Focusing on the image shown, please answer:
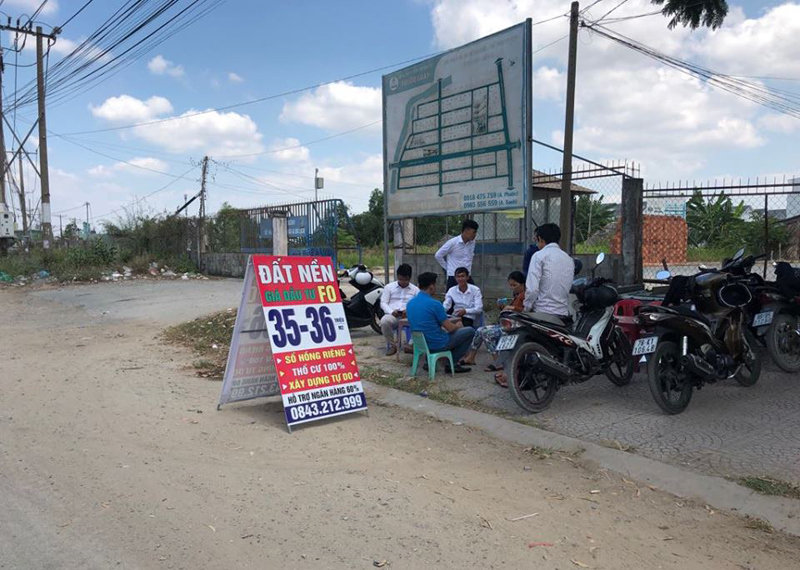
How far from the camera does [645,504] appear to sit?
12.8 feet

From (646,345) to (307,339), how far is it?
116 inches

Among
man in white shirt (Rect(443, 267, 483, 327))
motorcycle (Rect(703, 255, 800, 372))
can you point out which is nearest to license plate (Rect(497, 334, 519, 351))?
man in white shirt (Rect(443, 267, 483, 327))

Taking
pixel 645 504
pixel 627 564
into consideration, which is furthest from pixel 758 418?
pixel 627 564

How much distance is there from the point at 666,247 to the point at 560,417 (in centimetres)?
1024

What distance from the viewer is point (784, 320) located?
21.9 ft

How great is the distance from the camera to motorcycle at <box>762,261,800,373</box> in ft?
21.7

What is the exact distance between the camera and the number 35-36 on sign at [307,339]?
5578mm

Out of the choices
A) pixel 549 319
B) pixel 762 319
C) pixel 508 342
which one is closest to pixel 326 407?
pixel 508 342

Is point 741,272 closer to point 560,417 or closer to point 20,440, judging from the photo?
point 560,417

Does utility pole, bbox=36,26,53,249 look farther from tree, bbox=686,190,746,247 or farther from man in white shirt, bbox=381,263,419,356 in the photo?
tree, bbox=686,190,746,247

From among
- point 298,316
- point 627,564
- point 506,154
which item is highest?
point 506,154

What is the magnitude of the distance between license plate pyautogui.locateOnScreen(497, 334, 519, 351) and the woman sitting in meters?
0.23

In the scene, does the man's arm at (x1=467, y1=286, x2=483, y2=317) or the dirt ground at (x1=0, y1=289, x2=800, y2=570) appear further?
the man's arm at (x1=467, y1=286, x2=483, y2=317)

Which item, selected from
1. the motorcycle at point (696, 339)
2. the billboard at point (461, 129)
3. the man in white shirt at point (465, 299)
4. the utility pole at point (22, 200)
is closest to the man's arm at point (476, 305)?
the man in white shirt at point (465, 299)
